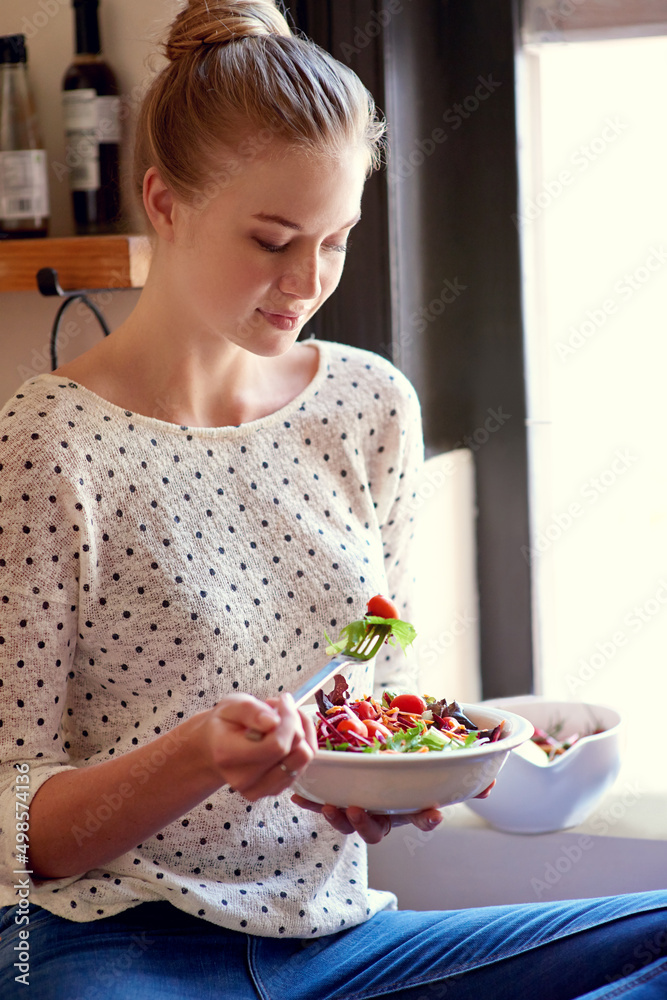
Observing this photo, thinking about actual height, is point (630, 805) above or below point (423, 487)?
below

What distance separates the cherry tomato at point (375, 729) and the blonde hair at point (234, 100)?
1.73ft

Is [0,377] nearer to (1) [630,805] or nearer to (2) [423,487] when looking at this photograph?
(2) [423,487]

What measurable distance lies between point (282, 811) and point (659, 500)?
914mm

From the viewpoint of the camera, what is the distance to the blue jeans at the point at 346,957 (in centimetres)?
90

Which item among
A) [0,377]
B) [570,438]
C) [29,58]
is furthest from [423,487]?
[29,58]

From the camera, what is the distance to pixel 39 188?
4.33 ft

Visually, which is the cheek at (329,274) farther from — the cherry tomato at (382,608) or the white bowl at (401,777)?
the white bowl at (401,777)

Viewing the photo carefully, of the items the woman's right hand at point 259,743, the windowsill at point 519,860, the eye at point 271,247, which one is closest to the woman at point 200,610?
the eye at point 271,247

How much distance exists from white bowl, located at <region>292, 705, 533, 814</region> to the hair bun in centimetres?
71

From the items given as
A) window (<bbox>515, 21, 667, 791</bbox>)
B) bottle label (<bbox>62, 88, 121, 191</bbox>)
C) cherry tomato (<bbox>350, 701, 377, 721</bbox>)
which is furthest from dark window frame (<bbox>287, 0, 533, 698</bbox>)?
cherry tomato (<bbox>350, 701, 377, 721</bbox>)

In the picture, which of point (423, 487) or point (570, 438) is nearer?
point (423, 487)

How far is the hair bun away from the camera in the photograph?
1.02m

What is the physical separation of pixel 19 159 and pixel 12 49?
138mm

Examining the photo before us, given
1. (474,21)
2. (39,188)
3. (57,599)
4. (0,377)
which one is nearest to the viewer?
(57,599)
